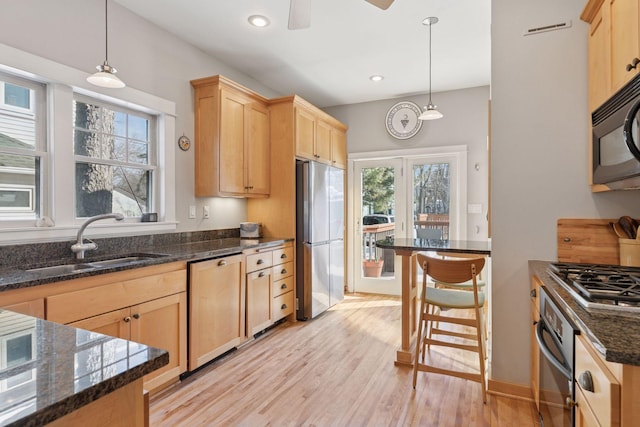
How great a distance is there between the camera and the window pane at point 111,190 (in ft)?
Answer: 8.10

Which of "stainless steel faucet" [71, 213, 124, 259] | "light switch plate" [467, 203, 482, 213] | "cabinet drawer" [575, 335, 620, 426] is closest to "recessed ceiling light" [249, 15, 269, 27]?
"stainless steel faucet" [71, 213, 124, 259]

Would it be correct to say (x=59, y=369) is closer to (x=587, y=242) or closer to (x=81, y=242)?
(x=81, y=242)

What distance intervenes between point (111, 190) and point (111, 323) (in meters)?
1.17

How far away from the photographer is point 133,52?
8.76 feet

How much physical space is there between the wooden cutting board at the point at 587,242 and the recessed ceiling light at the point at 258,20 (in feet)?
8.29

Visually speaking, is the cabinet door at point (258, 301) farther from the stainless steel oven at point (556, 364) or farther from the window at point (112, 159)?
the stainless steel oven at point (556, 364)

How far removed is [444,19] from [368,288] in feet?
11.1

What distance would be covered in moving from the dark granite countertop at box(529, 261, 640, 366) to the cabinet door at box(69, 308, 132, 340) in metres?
2.10

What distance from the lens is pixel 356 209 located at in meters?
5.00

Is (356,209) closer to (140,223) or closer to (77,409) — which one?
(140,223)

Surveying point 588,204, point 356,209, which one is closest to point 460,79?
point 356,209

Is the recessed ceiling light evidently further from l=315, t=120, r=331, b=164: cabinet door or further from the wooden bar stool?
the wooden bar stool

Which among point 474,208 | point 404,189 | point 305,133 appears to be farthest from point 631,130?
point 404,189

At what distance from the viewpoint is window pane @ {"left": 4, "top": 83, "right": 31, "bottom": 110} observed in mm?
2070
